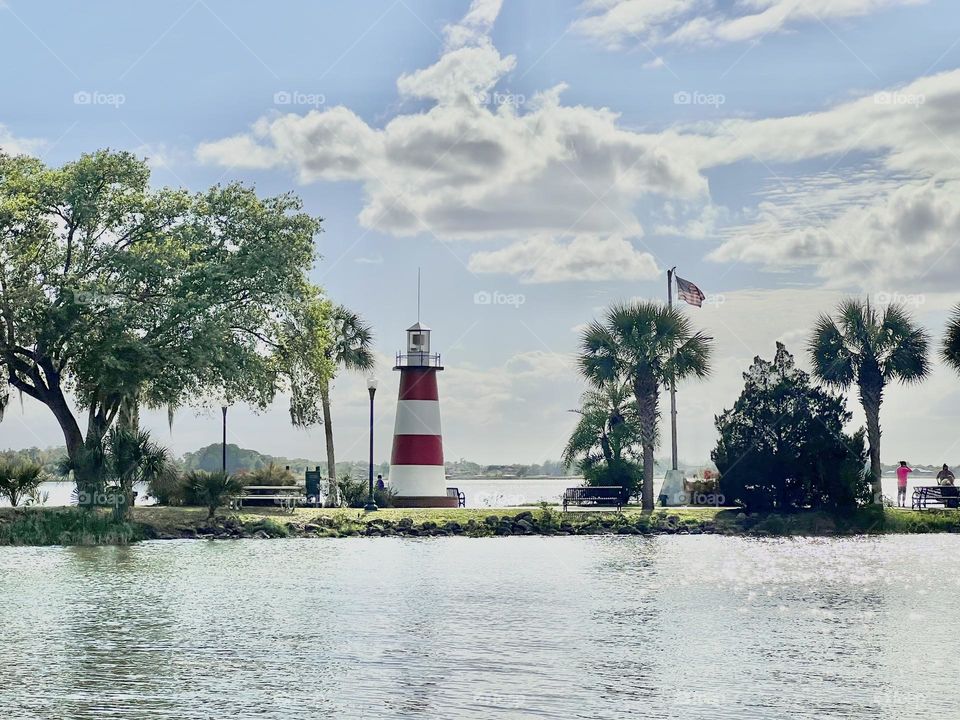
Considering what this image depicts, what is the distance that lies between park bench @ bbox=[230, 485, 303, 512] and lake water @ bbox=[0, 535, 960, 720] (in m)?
11.6

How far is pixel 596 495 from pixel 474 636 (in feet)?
102

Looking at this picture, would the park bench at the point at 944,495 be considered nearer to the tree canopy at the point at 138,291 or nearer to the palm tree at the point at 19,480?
the tree canopy at the point at 138,291

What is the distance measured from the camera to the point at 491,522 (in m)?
45.0

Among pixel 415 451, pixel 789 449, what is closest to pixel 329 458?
pixel 415 451

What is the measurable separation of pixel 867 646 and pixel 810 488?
28.0 metres

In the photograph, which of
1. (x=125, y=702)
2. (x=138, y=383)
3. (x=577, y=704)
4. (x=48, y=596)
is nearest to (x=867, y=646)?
(x=577, y=704)

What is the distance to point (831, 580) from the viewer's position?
28672 millimetres

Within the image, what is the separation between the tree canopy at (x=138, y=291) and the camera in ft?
132

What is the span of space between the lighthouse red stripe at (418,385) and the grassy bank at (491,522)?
6.28m

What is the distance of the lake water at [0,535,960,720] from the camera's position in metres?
14.5

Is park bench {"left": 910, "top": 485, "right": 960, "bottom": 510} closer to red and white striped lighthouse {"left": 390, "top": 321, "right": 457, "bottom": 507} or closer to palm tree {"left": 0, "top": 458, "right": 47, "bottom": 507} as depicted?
red and white striped lighthouse {"left": 390, "top": 321, "right": 457, "bottom": 507}

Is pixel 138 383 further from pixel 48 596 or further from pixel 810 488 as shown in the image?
pixel 810 488

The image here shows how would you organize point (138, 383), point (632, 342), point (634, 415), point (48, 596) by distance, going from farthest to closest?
point (634, 415) → point (632, 342) → point (138, 383) → point (48, 596)

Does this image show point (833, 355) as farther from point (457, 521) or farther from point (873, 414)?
point (457, 521)
